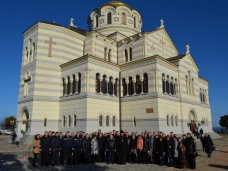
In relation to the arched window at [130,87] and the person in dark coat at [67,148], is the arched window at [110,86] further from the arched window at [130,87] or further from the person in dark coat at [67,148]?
the person in dark coat at [67,148]

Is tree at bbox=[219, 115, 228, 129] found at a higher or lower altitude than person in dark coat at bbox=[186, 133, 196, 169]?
higher

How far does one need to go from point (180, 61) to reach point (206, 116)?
12441mm

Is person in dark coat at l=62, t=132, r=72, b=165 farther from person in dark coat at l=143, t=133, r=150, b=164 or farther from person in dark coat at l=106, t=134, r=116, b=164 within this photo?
person in dark coat at l=143, t=133, r=150, b=164

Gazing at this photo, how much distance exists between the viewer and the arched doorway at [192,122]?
29.5m

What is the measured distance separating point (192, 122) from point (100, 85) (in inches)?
577

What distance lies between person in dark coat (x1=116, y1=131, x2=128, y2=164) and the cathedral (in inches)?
377

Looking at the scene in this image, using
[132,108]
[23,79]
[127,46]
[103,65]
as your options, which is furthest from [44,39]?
[132,108]

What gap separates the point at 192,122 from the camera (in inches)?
1203

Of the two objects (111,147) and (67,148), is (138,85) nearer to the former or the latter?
(111,147)

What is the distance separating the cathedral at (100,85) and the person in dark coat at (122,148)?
9.57 metres

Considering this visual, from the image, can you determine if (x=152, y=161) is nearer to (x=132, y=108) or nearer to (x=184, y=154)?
(x=184, y=154)

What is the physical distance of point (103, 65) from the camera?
2611 centimetres

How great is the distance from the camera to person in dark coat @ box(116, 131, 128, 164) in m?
13.6

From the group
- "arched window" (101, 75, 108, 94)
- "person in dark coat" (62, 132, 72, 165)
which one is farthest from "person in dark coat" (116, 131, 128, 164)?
"arched window" (101, 75, 108, 94)
